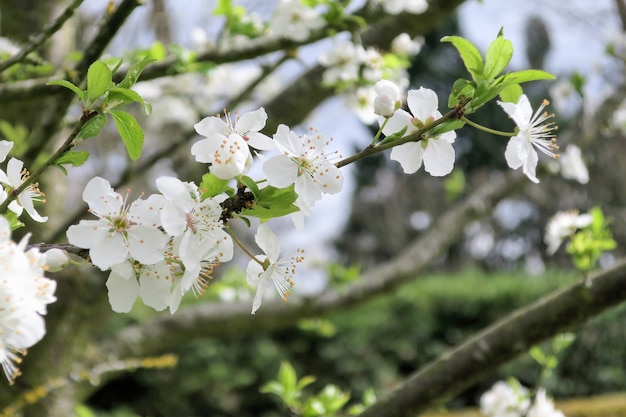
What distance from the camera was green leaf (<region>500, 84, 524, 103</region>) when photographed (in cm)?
68

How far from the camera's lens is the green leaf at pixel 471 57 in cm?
64

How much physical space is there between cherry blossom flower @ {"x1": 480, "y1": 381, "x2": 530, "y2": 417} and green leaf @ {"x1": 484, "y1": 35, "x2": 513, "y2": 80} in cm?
107

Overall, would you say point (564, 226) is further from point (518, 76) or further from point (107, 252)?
point (107, 252)

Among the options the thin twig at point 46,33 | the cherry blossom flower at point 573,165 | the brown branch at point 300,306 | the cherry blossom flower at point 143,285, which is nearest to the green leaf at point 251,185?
the cherry blossom flower at point 143,285

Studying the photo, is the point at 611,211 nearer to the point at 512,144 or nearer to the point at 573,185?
the point at 573,185

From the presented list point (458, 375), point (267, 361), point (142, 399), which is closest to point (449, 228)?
point (458, 375)

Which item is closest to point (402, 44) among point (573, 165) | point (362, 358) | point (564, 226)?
point (564, 226)

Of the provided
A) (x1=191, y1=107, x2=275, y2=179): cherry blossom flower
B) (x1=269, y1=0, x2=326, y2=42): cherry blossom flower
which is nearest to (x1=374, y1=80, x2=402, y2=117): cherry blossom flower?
(x1=191, y1=107, x2=275, y2=179): cherry blossom flower

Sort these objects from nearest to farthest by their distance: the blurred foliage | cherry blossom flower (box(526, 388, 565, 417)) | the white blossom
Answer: cherry blossom flower (box(526, 388, 565, 417)) → the white blossom → the blurred foliage

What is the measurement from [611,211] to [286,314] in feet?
31.5

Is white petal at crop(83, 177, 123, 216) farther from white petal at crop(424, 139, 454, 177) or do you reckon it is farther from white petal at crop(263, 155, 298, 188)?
white petal at crop(424, 139, 454, 177)

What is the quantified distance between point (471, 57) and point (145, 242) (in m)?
0.36

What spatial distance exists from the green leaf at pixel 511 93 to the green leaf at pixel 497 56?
0.03 meters

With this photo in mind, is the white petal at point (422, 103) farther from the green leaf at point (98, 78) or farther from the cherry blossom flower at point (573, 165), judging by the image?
the cherry blossom flower at point (573, 165)
